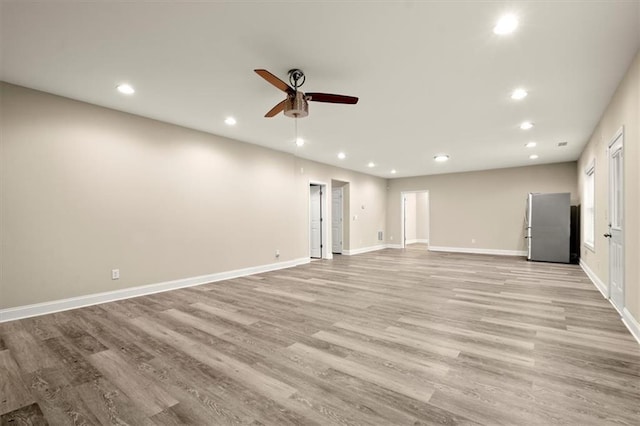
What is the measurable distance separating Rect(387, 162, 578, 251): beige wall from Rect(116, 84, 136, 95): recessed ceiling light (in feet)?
29.8

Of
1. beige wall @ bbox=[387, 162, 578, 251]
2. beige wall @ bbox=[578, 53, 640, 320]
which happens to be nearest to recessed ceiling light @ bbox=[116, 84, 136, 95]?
beige wall @ bbox=[578, 53, 640, 320]

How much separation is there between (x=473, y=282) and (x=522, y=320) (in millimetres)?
1942

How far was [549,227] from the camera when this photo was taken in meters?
7.36

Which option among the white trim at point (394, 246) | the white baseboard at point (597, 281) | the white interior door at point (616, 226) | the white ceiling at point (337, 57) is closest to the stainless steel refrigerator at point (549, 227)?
the white baseboard at point (597, 281)

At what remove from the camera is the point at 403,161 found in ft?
26.0

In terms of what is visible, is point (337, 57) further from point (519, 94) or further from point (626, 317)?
point (626, 317)

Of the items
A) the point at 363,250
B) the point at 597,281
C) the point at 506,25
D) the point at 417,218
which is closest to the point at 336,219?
the point at 363,250

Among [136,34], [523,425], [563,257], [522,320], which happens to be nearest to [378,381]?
[523,425]

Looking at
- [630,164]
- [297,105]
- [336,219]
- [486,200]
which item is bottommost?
[336,219]

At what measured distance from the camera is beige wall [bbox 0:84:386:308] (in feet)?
11.1

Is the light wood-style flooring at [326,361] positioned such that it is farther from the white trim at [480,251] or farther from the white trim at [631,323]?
the white trim at [480,251]

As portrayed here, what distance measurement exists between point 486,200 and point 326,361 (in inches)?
344

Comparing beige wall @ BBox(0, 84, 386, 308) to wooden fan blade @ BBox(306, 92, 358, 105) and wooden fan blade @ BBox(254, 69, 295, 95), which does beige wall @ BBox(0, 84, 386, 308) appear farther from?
wooden fan blade @ BBox(306, 92, 358, 105)

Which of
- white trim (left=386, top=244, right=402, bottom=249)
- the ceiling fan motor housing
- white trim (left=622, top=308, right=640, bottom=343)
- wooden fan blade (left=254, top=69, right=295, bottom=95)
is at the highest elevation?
wooden fan blade (left=254, top=69, right=295, bottom=95)
